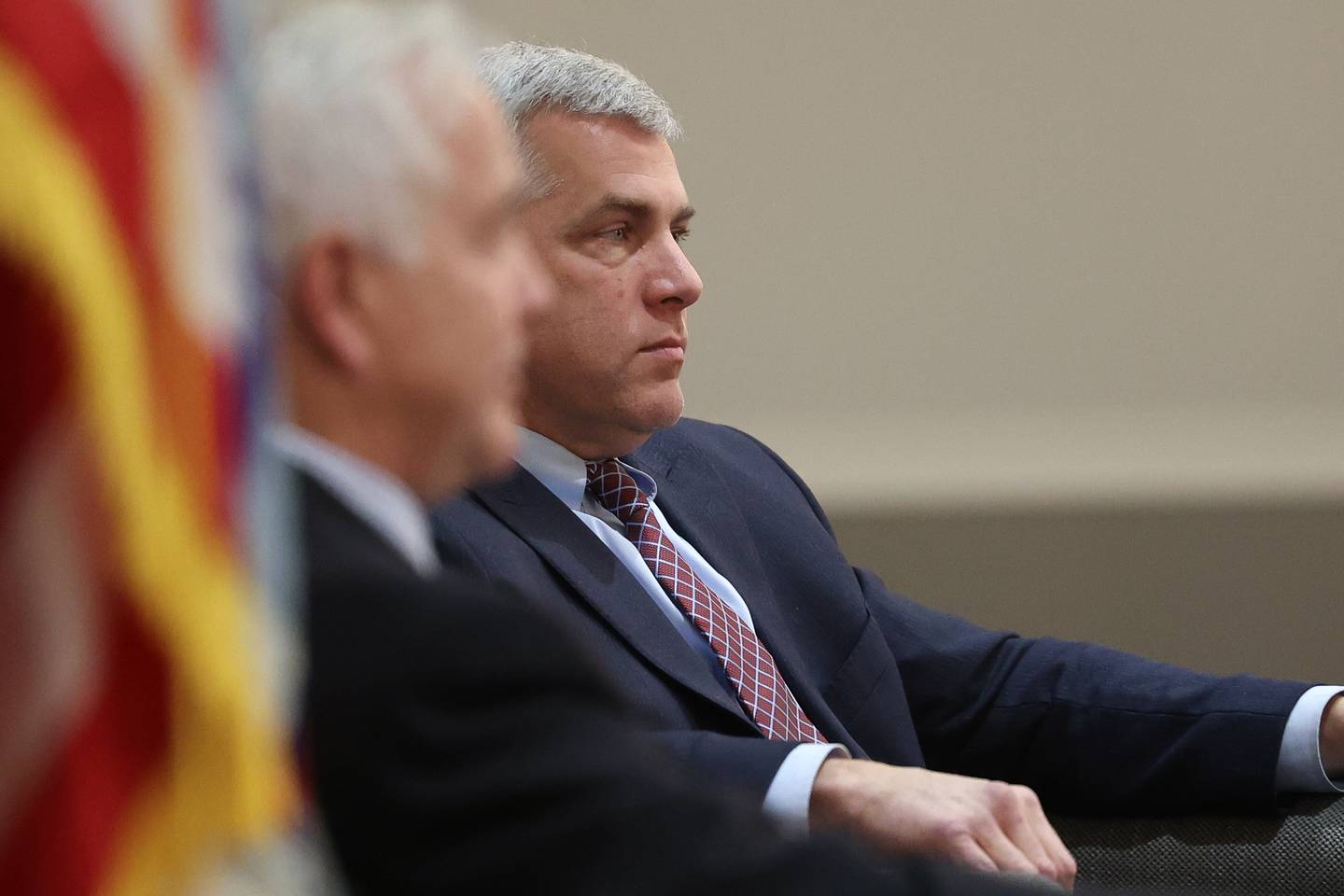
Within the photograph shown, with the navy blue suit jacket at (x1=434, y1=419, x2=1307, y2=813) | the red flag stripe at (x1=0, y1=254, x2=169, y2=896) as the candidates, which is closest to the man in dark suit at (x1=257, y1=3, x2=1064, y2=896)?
the red flag stripe at (x1=0, y1=254, x2=169, y2=896)

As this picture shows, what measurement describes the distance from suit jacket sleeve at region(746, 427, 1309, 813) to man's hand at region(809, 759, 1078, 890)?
0.39 metres

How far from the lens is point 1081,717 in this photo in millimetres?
1839

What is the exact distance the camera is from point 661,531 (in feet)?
5.76

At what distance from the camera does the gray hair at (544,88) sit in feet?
5.83

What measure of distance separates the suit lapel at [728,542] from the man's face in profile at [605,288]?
120 mm

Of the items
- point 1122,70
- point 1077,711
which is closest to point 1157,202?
point 1122,70

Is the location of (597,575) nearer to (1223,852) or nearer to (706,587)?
(706,587)

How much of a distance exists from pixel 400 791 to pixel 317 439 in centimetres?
20

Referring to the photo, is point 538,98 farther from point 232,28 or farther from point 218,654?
point 218,654

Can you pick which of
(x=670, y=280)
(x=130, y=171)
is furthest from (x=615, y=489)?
(x=130, y=171)

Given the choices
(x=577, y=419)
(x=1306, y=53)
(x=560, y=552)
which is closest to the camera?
(x=560, y=552)

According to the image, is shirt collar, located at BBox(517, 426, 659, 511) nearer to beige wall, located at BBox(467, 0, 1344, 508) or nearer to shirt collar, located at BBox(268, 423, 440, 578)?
shirt collar, located at BBox(268, 423, 440, 578)

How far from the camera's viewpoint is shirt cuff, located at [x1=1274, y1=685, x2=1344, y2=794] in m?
1.67

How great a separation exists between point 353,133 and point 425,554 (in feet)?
0.78
